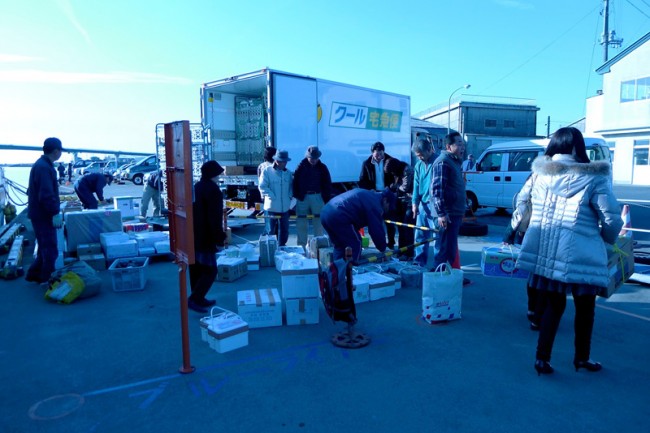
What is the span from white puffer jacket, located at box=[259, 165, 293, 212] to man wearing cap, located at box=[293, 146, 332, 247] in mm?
129

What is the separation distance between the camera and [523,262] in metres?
3.46

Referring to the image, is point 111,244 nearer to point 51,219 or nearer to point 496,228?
point 51,219

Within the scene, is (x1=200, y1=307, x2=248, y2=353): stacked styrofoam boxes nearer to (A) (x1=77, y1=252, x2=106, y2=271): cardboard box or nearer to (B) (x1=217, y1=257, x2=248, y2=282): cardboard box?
(B) (x1=217, y1=257, x2=248, y2=282): cardboard box

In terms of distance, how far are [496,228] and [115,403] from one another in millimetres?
9552

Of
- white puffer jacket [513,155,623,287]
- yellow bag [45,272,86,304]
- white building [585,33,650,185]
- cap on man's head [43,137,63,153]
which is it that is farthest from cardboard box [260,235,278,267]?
white building [585,33,650,185]

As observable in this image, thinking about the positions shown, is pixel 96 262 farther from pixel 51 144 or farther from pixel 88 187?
pixel 88 187

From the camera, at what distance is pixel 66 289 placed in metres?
5.48

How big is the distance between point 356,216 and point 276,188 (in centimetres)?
303

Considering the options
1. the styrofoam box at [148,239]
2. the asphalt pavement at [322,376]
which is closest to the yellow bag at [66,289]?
the asphalt pavement at [322,376]

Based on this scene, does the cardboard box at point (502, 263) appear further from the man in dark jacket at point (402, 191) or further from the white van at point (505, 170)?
the white van at point (505, 170)

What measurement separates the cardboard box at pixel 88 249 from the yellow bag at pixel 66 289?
1.76 metres

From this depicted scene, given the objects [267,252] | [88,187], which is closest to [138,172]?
[88,187]

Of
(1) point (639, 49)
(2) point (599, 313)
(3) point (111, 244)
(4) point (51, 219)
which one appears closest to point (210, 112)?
(3) point (111, 244)

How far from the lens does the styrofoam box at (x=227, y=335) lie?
4004 mm
